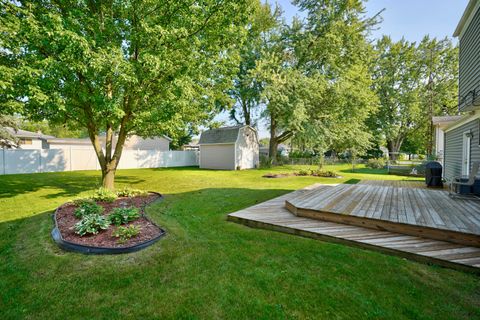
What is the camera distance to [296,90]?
15.2 meters

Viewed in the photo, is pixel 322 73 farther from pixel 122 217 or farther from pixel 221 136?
pixel 122 217

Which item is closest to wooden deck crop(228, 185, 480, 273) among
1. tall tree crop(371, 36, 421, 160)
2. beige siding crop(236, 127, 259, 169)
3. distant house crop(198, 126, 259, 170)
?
distant house crop(198, 126, 259, 170)

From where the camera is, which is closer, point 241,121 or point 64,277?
point 64,277

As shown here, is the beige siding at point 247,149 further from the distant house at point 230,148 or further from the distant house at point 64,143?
the distant house at point 64,143

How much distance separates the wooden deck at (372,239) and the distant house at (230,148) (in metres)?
12.3

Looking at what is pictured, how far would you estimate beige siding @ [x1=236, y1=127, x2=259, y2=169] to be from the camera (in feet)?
57.0

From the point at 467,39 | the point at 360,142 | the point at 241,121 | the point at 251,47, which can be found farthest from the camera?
the point at 241,121

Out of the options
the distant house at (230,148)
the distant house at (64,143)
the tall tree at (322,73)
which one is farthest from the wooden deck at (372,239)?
the distant house at (64,143)

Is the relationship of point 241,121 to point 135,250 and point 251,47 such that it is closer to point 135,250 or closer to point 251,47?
point 251,47

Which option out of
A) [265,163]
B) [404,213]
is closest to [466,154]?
[404,213]

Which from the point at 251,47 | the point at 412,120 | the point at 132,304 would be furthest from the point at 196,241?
the point at 412,120

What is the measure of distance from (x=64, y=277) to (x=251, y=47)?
1850 centimetres

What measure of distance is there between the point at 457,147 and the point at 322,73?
1074 centimetres

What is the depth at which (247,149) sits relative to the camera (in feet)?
60.3
